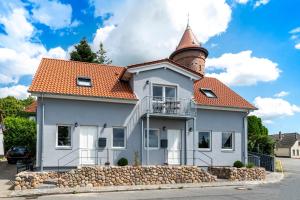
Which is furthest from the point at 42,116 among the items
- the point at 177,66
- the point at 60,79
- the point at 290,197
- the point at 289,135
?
the point at 289,135

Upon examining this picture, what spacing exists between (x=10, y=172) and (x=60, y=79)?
6982 mm

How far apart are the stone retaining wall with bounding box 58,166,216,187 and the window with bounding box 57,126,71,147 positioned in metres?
2.98

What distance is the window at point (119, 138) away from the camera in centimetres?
2241

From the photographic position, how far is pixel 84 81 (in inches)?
911

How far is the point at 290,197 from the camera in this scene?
1591 cm

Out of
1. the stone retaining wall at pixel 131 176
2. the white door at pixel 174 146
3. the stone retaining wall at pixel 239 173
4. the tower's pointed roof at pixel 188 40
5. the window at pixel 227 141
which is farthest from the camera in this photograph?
the tower's pointed roof at pixel 188 40

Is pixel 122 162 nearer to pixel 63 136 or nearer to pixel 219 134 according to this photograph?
pixel 63 136

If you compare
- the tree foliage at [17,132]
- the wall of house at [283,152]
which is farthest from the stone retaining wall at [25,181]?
the wall of house at [283,152]

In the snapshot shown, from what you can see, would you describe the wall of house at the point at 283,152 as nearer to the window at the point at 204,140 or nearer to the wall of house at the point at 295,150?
the wall of house at the point at 295,150

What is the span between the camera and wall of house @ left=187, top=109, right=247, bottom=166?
2464 cm

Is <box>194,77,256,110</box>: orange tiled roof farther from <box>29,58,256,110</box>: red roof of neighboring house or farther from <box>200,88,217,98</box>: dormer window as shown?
<box>200,88,217,98</box>: dormer window

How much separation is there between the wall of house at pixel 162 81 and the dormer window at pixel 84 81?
9.18 ft

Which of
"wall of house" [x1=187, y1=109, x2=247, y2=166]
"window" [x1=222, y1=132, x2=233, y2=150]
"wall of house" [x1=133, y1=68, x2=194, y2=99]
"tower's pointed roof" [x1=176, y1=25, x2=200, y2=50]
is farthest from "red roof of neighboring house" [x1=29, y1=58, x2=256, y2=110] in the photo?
"tower's pointed roof" [x1=176, y1=25, x2=200, y2=50]

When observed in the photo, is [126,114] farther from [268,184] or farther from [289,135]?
[289,135]
